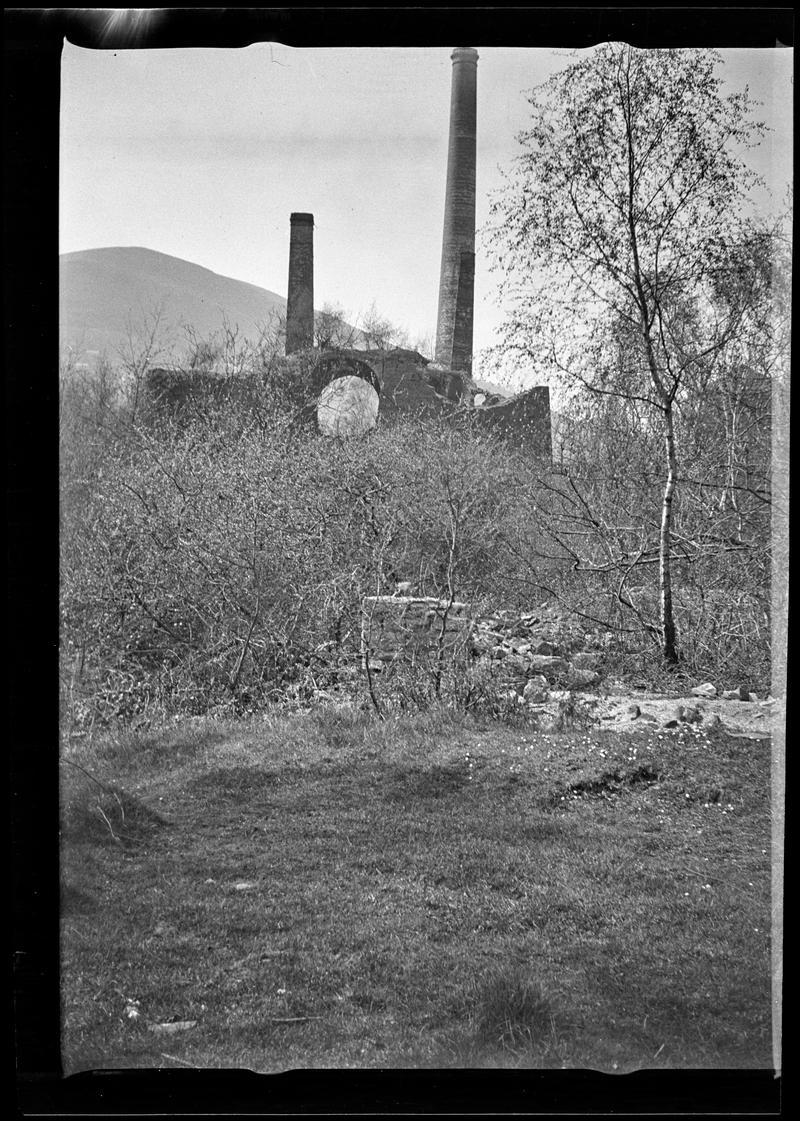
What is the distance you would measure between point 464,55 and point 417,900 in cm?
234

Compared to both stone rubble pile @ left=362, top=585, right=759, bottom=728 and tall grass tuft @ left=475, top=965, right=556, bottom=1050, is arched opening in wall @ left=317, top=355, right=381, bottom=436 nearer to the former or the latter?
stone rubble pile @ left=362, top=585, right=759, bottom=728

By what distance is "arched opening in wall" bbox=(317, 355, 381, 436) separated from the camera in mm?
3508

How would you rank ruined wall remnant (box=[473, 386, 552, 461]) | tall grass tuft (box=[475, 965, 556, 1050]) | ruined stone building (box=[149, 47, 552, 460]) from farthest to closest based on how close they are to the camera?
ruined wall remnant (box=[473, 386, 552, 461]) < ruined stone building (box=[149, 47, 552, 460]) < tall grass tuft (box=[475, 965, 556, 1050])

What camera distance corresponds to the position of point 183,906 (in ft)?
7.62

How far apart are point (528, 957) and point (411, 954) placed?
0.32 meters

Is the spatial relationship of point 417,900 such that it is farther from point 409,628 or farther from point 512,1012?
point 409,628

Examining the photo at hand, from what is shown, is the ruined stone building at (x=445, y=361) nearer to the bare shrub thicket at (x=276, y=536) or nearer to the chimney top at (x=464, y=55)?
the chimney top at (x=464, y=55)

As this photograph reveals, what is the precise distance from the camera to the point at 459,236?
108 inches

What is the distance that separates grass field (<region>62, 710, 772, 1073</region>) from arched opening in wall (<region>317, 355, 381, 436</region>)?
4.50ft

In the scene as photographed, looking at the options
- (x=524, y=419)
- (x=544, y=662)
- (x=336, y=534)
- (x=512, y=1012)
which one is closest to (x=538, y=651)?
(x=544, y=662)

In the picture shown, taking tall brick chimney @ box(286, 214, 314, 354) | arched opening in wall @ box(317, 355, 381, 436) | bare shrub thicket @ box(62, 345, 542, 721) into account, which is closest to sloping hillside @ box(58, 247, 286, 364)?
→ tall brick chimney @ box(286, 214, 314, 354)

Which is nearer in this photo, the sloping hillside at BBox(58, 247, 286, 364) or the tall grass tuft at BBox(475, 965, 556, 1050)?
the tall grass tuft at BBox(475, 965, 556, 1050)
